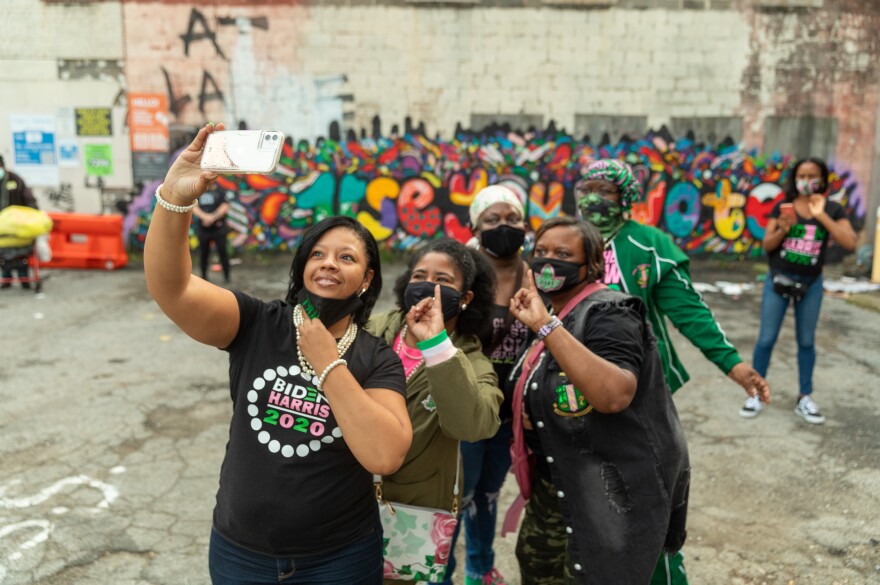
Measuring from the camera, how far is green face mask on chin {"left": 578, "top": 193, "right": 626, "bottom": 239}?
3342mm

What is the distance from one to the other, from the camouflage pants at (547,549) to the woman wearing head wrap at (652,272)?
2.90 feet

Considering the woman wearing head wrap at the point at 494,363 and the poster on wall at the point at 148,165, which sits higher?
the poster on wall at the point at 148,165

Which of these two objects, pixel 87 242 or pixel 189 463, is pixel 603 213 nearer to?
pixel 189 463

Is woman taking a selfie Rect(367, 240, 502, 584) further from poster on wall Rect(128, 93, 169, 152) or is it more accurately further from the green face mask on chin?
poster on wall Rect(128, 93, 169, 152)

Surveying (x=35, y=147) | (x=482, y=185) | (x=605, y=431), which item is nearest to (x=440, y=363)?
(x=605, y=431)

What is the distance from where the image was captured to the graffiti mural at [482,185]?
12547 mm

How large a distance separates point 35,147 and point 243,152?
41.6 ft

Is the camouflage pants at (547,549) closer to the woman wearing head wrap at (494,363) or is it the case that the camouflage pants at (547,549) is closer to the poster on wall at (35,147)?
the woman wearing head wrap at (494,363)

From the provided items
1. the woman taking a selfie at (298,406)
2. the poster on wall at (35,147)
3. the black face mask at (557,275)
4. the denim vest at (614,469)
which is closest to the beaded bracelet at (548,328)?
the denim vest at (614,469)

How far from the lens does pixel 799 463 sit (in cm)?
482

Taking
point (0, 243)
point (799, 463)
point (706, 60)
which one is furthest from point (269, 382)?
point (706, 60)

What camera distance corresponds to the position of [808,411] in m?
5.60

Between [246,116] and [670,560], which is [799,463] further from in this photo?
[246,116]

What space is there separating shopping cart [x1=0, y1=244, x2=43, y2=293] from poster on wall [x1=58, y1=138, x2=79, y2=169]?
3.05 meters
